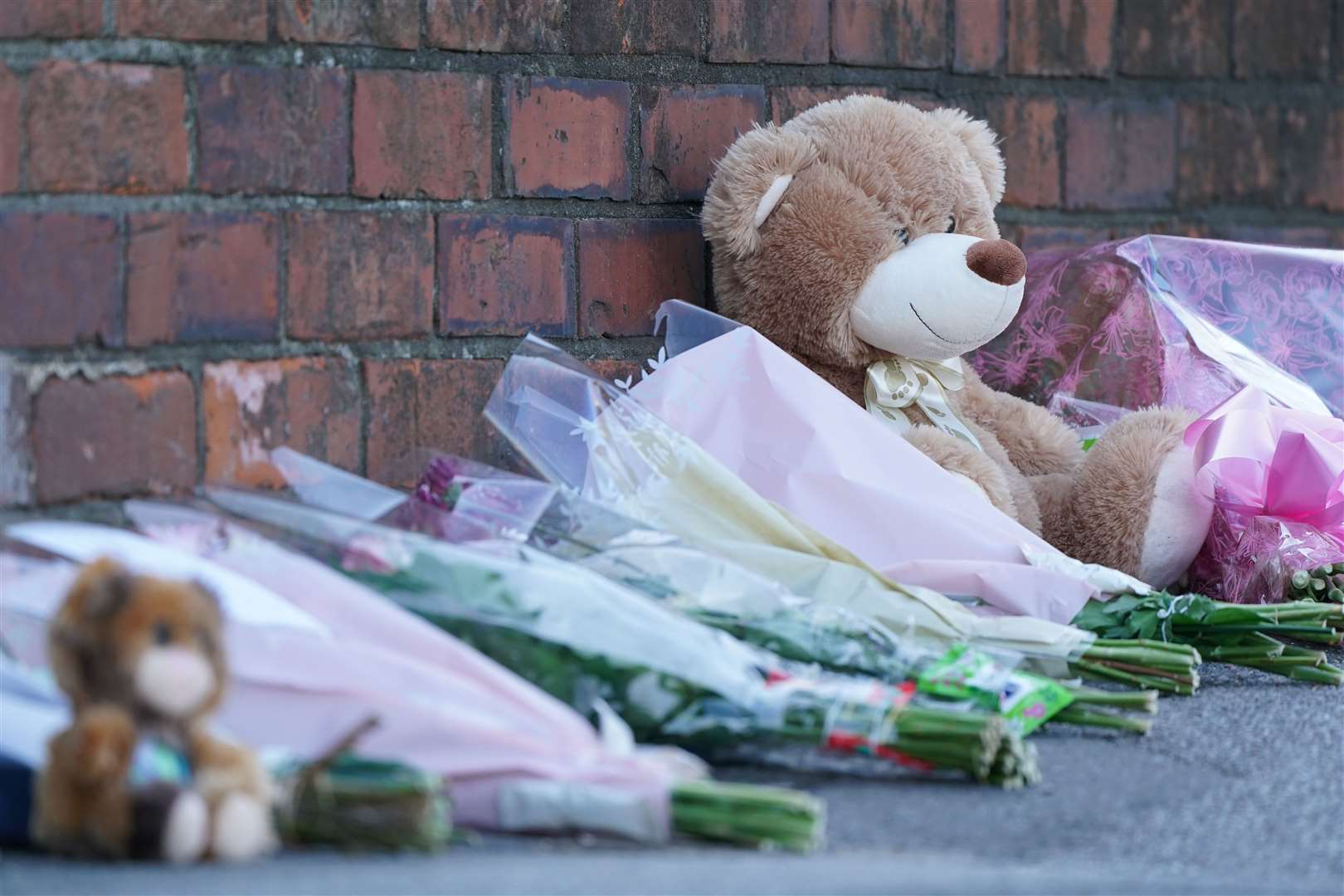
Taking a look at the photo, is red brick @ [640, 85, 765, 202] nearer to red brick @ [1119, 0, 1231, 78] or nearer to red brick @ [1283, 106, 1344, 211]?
red brick @ [1119, 0, 1231, 78]

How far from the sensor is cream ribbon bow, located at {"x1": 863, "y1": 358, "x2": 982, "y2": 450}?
151cm

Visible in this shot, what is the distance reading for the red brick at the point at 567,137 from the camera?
4.73 ft

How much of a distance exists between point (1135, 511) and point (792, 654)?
1.69ft

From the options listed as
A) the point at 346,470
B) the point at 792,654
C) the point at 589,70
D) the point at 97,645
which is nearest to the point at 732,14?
the point at 589,70

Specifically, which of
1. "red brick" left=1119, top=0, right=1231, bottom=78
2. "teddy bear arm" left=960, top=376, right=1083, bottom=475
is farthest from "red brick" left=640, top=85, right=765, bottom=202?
"red brick" left=1119, top=0, right=1231, bottom=78

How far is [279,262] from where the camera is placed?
1.31 metres

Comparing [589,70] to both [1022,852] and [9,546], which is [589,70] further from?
[1022,852]

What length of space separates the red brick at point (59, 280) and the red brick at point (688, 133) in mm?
543

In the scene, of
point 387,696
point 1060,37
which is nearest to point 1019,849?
point 387,696

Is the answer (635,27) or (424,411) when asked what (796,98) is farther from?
(424,411)

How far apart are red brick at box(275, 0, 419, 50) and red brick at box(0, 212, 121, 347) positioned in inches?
9.4

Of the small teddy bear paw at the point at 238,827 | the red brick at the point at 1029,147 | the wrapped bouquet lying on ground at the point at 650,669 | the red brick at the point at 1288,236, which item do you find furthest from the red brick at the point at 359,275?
the red brick at the point at 1288,236

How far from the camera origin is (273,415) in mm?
1312

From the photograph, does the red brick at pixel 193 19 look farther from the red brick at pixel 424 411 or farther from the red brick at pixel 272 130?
the red brick at pixel 424 411
